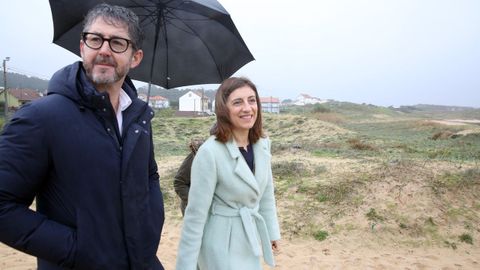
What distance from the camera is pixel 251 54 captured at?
2.91 metres

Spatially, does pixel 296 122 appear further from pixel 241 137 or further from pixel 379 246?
pixel 241 137

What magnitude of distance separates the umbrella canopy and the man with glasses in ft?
3.89

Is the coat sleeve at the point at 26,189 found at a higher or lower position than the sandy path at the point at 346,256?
higher

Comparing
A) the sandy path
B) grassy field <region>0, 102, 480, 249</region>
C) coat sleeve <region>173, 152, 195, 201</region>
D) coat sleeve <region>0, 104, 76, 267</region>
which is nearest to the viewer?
coat sleeve <region>0, 104, 76, 267</region>

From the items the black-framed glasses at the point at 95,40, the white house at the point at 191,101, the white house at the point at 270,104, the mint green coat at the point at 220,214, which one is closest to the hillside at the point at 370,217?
the mint green coat at the point at 220,214

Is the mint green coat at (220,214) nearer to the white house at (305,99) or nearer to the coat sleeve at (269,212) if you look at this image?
the coat sleeve at (269,212)

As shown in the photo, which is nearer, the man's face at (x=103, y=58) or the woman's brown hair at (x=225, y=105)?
the man's face at (x=103, y=58)

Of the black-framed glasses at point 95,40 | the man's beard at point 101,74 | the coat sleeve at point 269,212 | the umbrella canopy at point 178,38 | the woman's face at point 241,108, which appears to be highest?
the umbrella canopy at point 178,38

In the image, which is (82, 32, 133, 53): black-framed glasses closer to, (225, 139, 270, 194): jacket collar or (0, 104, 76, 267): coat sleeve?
(0, 104, 76, 267): coat sleeve

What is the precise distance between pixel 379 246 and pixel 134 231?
15.5 feet

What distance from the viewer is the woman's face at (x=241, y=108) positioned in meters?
2.04

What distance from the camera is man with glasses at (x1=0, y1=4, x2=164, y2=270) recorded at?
1.17 metres

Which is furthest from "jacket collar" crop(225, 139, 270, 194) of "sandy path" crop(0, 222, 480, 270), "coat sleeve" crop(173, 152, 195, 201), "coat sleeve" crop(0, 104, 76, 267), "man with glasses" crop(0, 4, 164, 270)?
"sandy path" crop(0, 222, 480, 270)

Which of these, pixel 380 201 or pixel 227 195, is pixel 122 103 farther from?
pixel 380 201
